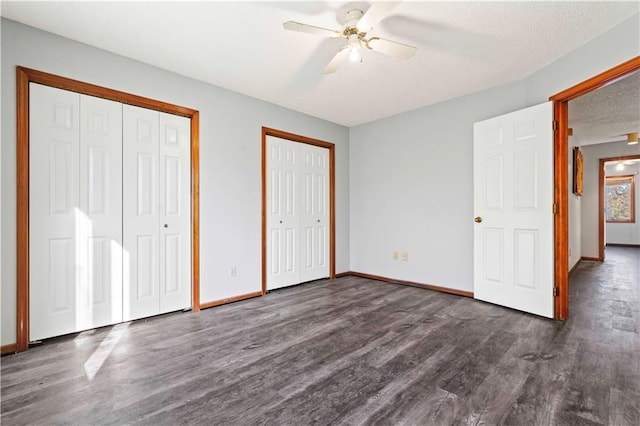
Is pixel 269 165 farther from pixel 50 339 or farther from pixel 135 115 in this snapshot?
pixel 50 339

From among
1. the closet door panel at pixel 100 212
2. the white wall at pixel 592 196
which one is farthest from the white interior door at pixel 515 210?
the white wall at pixel 592 196

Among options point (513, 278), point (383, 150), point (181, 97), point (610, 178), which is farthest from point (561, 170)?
point (610, 178)

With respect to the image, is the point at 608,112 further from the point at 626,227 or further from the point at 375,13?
the point at 626,227

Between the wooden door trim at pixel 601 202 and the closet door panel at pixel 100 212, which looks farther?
the wooden door trim at pixel 601 202

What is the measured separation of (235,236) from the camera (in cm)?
354

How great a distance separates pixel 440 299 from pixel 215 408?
2.81 metres

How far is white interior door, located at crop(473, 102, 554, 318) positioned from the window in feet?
27.6

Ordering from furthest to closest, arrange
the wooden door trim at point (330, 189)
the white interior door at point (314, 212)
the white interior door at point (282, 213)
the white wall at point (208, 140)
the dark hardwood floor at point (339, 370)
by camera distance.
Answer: the white interior door at point (314, 212), the white interior door at point (282, 213), the wooden door trim at point (330, 189), the white wall at point (208, 140), the dark hardwood floor at point (339, 370)

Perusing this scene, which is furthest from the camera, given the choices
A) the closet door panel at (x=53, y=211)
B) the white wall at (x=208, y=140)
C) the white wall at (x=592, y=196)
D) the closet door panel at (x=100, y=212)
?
the white wall at (x=592, y=196)

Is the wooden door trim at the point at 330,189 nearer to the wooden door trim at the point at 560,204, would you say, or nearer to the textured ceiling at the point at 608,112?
the wooden door trim at the point at 560,204

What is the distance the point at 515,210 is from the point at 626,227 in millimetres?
8512

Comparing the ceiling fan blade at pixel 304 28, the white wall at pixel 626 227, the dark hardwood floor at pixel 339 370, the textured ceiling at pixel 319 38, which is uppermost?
the textured ceiling at pixel 319 38

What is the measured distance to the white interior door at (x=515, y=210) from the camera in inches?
113

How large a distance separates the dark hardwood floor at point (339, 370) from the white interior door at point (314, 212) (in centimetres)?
137
